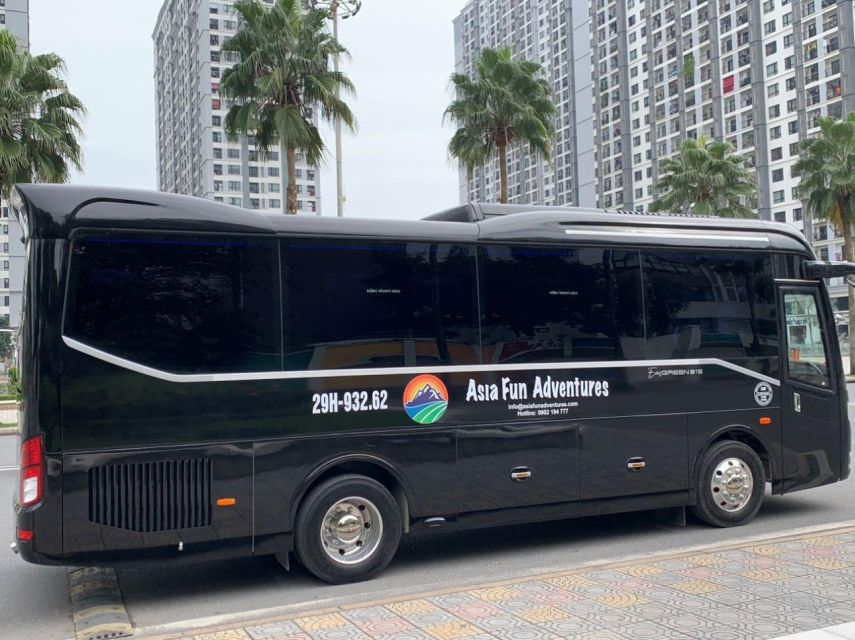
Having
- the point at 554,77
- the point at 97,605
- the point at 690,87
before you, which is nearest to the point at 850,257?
the point at 97,605

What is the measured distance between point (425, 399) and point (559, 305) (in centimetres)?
160

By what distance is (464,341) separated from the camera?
24.1ft

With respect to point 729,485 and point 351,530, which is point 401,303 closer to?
point 351,530

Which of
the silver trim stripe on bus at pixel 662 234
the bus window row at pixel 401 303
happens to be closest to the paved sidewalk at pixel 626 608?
the bus window row at pixel 401 303

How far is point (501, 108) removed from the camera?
27875mm

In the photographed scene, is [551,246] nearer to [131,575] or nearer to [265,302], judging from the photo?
[265,302]

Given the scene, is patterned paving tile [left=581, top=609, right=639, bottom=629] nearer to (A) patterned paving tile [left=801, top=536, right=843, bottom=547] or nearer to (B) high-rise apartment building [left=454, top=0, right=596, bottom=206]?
(A) patterned paving tile [left=801, top=536, right=843, bottom=547]

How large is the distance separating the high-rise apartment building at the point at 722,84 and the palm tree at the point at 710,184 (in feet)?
128

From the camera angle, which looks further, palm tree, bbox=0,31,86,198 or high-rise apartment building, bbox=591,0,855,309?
high-rise apartment building, bbox=591,0,855,309

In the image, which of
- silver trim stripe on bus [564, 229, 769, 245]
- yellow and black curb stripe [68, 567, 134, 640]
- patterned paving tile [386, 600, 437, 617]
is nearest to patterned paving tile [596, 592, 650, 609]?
patterned paving tile [386, 600, 437, 617]

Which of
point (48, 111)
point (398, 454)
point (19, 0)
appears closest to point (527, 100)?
point (48, 111)

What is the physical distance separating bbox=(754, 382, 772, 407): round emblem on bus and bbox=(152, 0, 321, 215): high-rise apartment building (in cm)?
10232

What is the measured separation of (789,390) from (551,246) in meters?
3.22

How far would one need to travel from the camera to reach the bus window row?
624 centimetres
